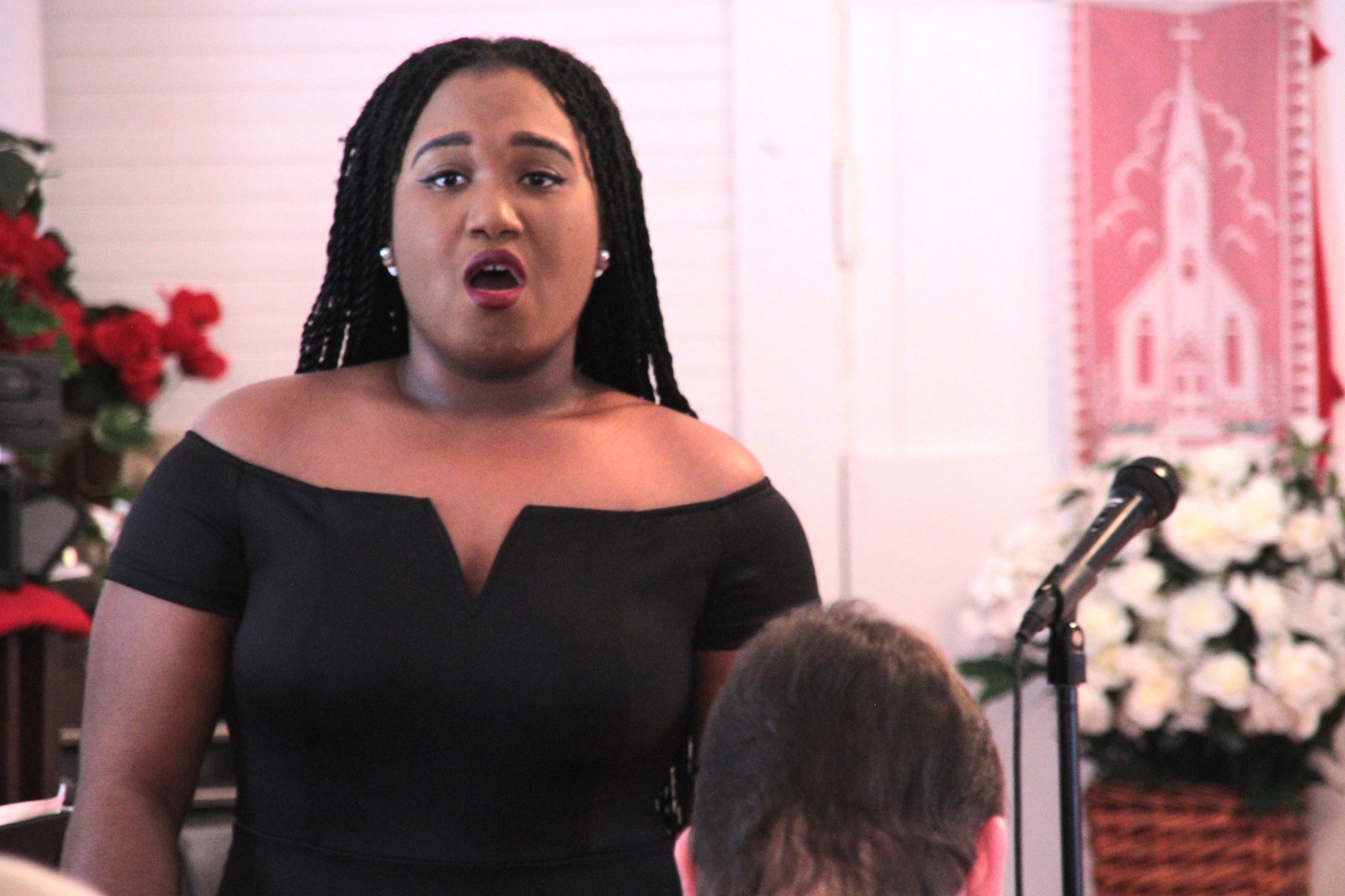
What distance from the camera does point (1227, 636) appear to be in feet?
8.71

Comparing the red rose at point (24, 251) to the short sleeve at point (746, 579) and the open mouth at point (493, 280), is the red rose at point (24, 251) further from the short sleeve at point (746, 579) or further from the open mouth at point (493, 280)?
the short sleeve at point (746, 579)

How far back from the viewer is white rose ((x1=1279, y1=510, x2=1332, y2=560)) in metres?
2.61

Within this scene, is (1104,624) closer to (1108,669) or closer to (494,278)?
(1108,669)

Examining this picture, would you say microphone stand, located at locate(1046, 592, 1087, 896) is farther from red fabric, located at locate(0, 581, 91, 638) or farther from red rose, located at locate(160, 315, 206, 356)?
red rose, located at locate(160, 315, 206, 356)

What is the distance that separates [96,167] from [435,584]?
2.28 meters

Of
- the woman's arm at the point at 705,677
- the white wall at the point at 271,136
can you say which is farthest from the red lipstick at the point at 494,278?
the white wall at the point at 271,136

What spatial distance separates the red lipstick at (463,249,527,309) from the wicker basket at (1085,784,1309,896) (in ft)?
5.90

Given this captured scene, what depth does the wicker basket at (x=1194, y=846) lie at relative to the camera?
2648 mm

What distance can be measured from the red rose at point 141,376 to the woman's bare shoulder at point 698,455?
1.67 m

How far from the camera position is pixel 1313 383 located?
3064 millimetres

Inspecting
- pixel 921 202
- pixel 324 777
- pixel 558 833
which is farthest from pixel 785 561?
pixel 921 202

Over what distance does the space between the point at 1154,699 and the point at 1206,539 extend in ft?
0.90

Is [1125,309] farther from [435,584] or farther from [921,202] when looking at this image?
[435,584]

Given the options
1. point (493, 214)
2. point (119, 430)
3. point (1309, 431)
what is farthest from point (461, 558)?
point (1309, 431)
